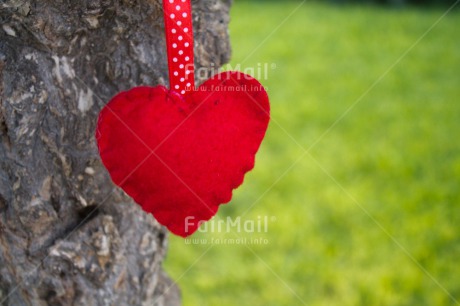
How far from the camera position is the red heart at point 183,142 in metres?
0.92

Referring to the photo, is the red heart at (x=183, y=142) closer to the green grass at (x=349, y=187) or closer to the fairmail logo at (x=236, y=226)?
the green grass at (x=349, y=187)

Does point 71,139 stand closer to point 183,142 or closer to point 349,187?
point 183,142

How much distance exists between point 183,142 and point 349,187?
203 cm

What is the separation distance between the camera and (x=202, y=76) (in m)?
1.14

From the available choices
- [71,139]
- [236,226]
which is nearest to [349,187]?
[236,226]

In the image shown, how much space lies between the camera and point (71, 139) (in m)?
1.04

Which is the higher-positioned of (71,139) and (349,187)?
(71,139)

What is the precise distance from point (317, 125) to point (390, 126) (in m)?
0.44

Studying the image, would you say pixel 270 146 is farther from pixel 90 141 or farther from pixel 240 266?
pixel 90 141

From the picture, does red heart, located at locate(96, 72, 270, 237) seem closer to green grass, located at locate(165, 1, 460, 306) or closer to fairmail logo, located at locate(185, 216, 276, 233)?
green grass, located at locate(165, 1, 460, 306)

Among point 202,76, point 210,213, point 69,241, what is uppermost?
point 202,76

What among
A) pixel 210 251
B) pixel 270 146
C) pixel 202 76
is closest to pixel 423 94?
pixel 270 146

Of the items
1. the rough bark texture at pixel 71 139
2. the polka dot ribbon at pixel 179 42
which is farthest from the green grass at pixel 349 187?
the polka dot ribbon at pixel 179 42

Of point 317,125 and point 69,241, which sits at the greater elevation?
point 69,241
